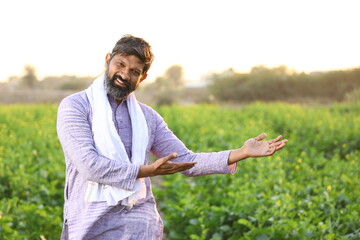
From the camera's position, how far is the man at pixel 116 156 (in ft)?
7.80

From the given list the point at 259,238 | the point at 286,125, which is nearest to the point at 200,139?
the point at 286,125

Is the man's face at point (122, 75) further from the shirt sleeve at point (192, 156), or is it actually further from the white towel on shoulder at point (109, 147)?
the shirt sleeve at point (192, 156)

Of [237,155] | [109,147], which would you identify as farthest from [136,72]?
[237,155]

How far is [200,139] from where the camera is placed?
33.0 feet

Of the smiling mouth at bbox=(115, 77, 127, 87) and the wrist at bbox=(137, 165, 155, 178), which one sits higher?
the smiling mouth at bbox=(115, 77, 127, 87)

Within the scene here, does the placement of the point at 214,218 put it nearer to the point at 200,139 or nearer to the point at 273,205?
the point at 273,205

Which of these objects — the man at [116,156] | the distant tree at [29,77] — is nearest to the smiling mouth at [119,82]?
the man at [116,156]

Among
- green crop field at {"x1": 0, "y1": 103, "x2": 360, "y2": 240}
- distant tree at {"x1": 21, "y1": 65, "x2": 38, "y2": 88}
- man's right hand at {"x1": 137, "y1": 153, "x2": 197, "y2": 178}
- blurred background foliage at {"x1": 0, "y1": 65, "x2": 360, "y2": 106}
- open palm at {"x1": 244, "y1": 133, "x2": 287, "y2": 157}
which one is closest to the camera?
man's right hand at {"x1": 137, "y1": 153, "x2": 197, "y2": 178}

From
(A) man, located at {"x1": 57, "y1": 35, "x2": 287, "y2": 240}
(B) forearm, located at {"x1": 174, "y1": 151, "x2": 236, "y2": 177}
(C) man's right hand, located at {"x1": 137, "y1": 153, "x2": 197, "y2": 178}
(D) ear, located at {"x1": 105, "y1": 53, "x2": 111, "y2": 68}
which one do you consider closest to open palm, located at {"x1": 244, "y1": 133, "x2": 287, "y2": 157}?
(A) man, located at {"x1": 57, "y1": 35, "x2": 287, "y2": 240}

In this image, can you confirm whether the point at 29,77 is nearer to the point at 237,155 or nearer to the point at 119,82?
the point at 119,82

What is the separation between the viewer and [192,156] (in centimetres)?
279

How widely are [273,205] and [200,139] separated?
5.23m

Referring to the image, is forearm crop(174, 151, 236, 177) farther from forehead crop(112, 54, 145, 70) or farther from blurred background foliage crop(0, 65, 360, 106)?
blurred background foliage crop(0, 65, 360, 106)

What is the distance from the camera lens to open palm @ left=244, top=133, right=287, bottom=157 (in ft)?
8.31
